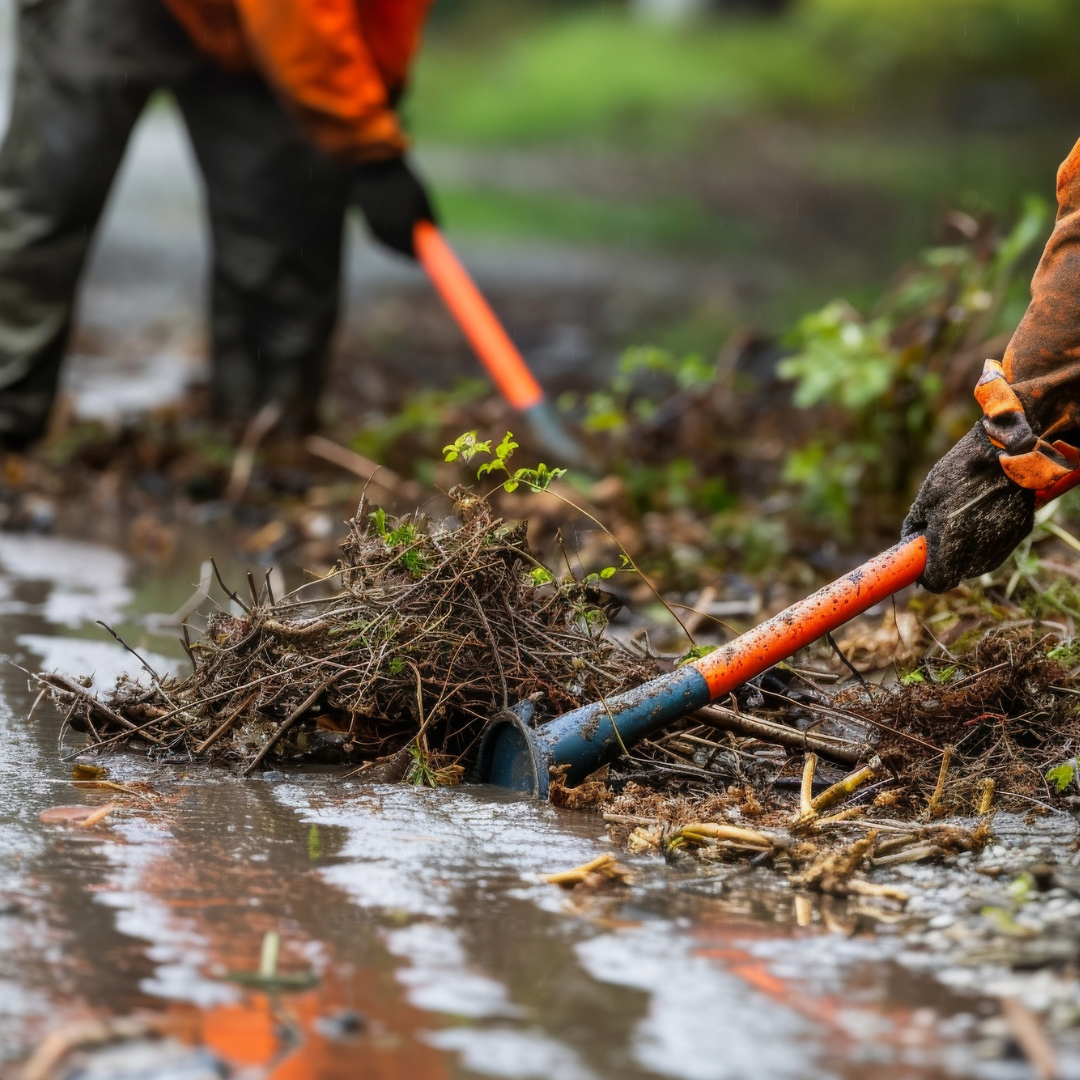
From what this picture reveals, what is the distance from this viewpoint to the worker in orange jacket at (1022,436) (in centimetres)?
271

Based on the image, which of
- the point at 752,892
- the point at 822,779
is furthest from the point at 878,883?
the point at 822,779

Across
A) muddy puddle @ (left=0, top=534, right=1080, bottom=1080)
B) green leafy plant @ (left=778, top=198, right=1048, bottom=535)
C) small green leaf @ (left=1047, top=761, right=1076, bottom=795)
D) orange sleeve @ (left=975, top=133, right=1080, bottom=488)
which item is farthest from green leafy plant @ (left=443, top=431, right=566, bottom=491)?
green leafy plant @ (left=778, top=198, right=1048, bottom=535)

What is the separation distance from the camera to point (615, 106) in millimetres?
23328

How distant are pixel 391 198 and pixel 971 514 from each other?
312 cm

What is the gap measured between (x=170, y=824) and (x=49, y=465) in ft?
11.8

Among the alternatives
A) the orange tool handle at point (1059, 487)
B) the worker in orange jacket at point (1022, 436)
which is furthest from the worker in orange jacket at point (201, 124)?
the orange tool handle at point (1059, 487)

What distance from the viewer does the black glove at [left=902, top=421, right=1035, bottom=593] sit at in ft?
8.95

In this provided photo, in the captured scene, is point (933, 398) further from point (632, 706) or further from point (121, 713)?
point (121, 713)

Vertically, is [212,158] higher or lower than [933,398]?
higher

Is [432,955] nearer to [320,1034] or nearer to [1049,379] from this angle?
[320,1034]

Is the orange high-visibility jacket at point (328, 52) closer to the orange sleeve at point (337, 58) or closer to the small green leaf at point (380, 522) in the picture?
the orange sleeve at point (337, 58)

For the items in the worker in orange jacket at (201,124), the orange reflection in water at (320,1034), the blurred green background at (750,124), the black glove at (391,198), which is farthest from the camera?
the blurred green background at (750,124)

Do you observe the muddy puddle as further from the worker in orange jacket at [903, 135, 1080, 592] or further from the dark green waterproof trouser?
the dark green waterproof trouser

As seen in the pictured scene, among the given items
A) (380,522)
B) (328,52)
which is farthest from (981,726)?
(328,52)
